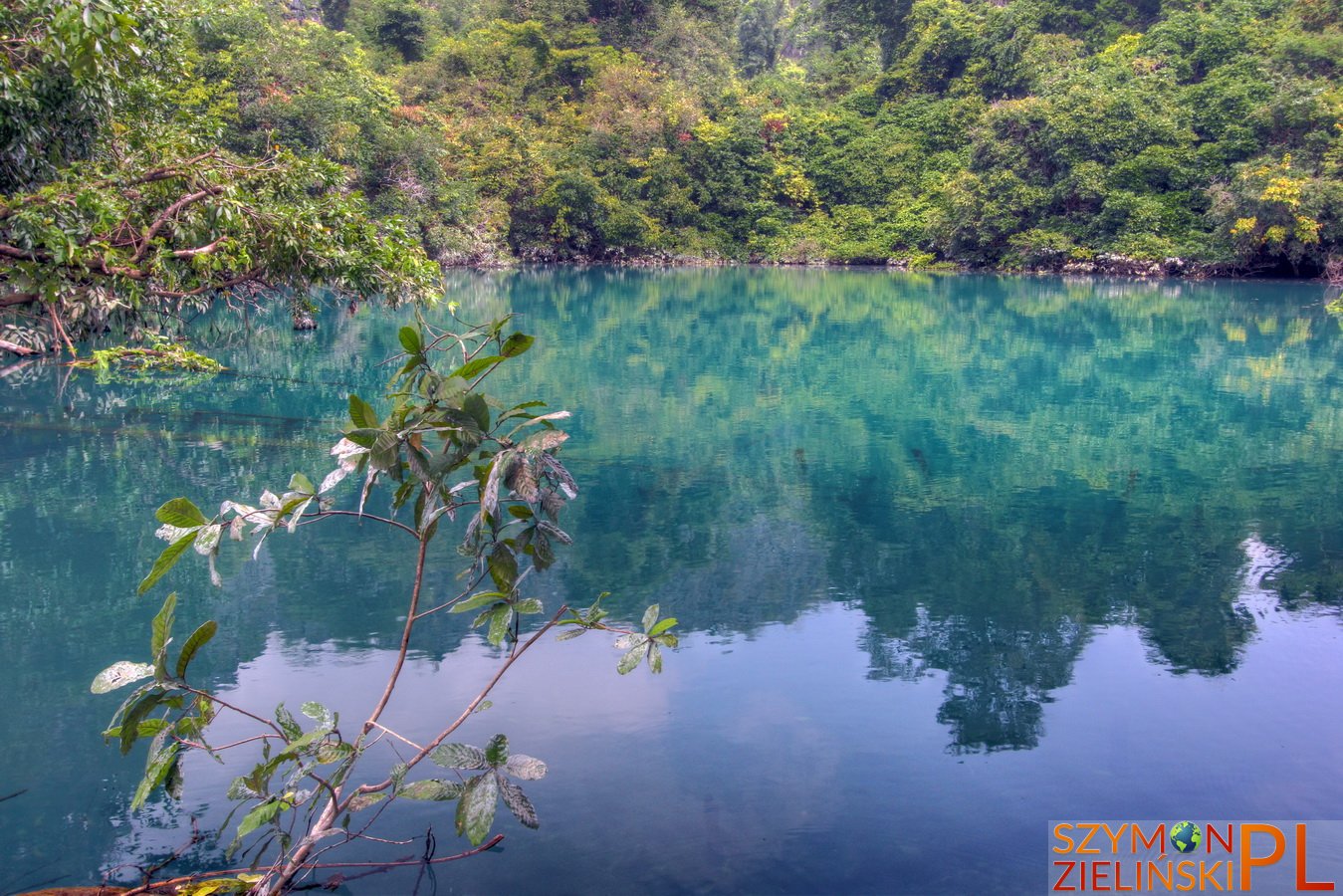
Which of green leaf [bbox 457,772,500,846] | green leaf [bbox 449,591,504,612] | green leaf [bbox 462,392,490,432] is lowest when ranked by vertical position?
green leaf [bbox 457,772,500,846]

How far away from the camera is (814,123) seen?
39.8 meters

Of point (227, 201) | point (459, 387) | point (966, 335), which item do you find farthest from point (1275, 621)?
point (966, 335)

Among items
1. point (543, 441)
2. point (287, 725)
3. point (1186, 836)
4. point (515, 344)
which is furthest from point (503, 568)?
point (1186, 836)

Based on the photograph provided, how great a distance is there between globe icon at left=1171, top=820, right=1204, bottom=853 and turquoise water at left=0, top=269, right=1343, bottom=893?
12 cm

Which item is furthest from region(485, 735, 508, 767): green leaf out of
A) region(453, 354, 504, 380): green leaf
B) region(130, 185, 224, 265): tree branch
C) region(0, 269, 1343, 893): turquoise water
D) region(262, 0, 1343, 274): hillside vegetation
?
region(262, 0, 1343, 274): hillside vegetation

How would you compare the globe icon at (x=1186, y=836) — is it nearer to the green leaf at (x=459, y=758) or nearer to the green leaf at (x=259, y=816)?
the green leaf at (x=459, y=758)

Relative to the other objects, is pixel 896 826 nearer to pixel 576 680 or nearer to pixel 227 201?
pixel 576 680

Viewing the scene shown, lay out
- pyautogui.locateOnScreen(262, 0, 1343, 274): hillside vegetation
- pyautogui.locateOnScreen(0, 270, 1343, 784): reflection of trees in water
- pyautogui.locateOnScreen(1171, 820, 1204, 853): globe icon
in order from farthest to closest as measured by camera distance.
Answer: pyautogui.locateOnScreen(262, 0, 1343, 274): hillside vegetation, pyautogui.locateOnScreen(0, 270, 1343, 784): reflection of trees in water, pyautogui.locateOnScreen(1171, 820, 1204, 853): globe icon

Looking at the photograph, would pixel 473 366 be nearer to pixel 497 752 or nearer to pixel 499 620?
pixel 499 620

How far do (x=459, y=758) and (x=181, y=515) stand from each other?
92 centimetres

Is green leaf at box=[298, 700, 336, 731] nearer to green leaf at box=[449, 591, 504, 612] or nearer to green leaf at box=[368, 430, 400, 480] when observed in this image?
green leaf at box=[449, 591, 504, 612]

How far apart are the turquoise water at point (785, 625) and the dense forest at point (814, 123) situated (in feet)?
12.5

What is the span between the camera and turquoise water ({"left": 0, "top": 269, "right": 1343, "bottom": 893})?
12.7 ft

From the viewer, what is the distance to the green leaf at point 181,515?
8.05 feet
